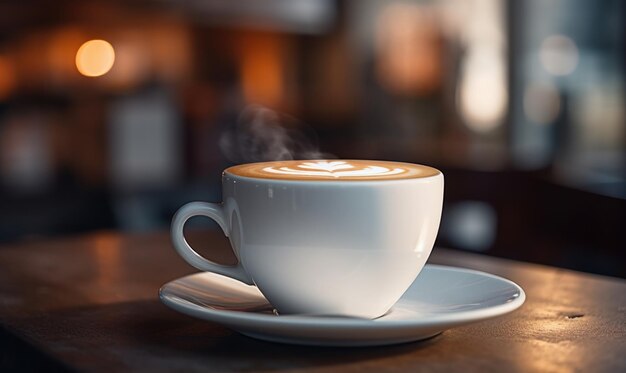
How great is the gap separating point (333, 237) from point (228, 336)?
0.09 metres

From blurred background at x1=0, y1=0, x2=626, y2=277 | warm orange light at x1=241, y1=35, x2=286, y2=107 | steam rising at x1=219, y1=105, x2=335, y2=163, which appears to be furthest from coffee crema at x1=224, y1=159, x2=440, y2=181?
warm orange light at x1=241, y1=35, x2=286, y2=107

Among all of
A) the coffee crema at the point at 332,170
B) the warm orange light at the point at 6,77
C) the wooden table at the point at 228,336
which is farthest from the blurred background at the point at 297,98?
the coffee crema at the point at 332,170

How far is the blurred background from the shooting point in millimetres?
2193

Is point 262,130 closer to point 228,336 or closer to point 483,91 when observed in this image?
point 483,91

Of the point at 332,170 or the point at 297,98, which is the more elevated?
the point at 332,170

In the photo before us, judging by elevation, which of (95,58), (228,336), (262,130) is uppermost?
(95,58)

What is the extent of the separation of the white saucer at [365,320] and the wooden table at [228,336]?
12 mm

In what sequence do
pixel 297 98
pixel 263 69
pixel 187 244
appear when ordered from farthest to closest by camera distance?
1. pixel 297 98
2. pixel 263 69
3. pixel 187 244

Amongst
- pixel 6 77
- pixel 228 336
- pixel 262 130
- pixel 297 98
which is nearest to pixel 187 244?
pixel 228 336

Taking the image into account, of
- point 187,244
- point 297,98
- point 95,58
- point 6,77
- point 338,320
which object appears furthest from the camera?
point 297,98

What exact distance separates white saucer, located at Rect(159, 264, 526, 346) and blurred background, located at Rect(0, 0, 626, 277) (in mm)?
884

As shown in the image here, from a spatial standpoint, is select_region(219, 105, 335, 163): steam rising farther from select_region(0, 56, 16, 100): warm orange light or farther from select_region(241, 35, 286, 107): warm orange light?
select_region(0, 56, 16, 100): warm orange light

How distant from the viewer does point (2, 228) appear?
1.57 m

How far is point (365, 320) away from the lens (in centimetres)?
47
